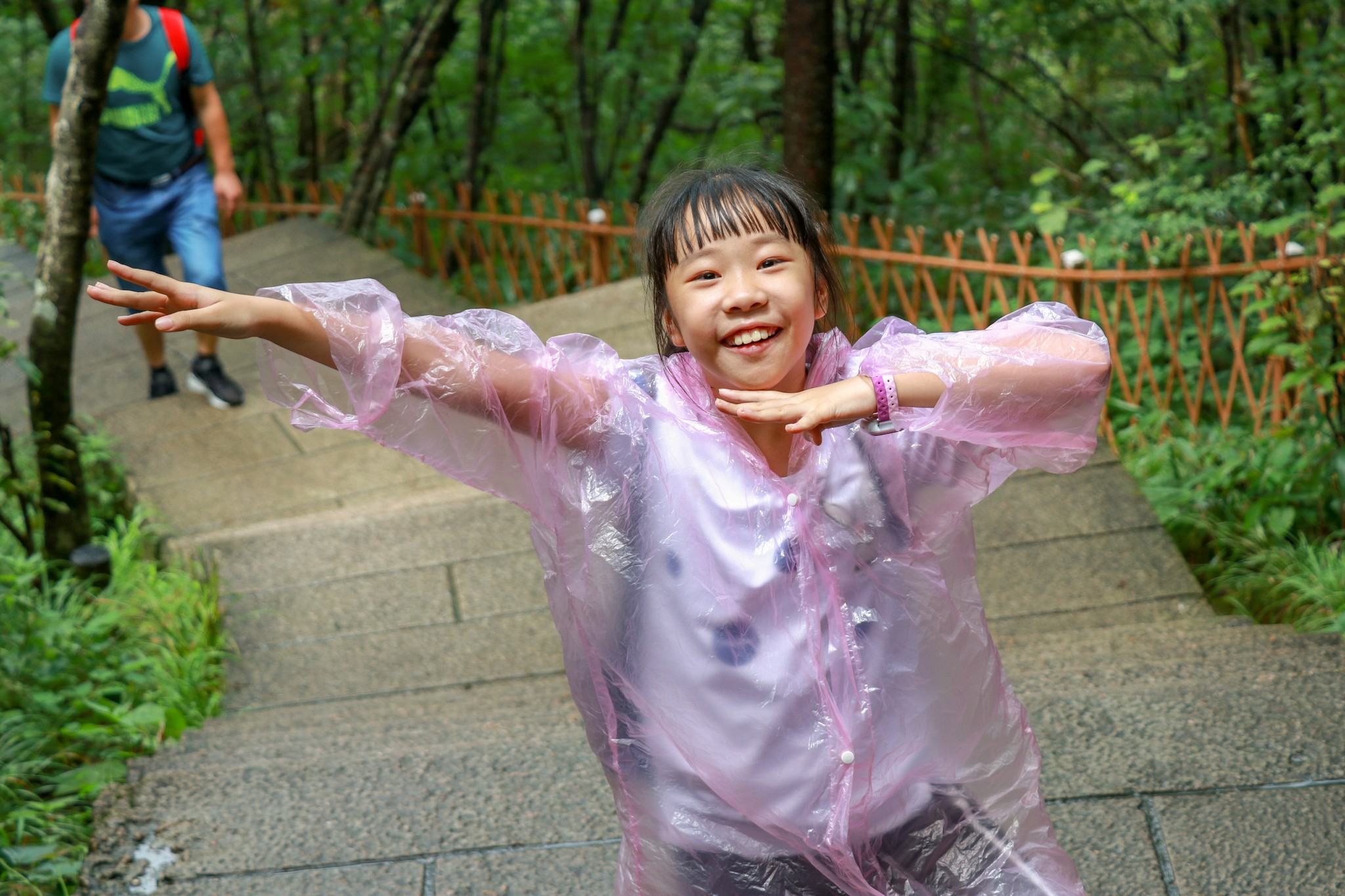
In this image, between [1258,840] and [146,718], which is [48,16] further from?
[1258,840]

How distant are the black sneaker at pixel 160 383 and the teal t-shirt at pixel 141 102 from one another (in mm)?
997

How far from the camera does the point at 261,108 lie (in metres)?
8.63

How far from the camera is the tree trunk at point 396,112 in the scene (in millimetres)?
7094

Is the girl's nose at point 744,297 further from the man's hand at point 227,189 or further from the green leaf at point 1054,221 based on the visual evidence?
the man's hand at point 227,189

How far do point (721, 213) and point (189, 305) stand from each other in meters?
0.68

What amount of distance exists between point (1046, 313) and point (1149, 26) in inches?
315

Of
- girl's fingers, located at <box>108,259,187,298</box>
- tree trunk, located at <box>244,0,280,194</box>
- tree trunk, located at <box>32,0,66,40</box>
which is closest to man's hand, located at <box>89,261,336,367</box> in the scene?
girl's fingers, located at <box>108,259,187,298</box>

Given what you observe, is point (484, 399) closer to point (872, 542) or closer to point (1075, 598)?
point (872, 542)

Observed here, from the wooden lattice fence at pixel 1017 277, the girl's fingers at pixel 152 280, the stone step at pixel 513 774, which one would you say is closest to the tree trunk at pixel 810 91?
the wooden lattice fence at pixel 1017 277

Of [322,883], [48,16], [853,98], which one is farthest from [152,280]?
[48,16]

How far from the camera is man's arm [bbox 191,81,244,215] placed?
15.7ft

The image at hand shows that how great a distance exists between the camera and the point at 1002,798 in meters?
1.61

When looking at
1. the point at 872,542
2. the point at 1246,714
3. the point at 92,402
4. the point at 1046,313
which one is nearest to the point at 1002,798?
the point at 872,542

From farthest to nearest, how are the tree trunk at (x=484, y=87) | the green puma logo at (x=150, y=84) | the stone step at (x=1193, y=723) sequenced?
the tree trunk at (x=484, y=87) → the green puma logo at (x=150, y=84) → the stone step at (x=1193, y=723)
